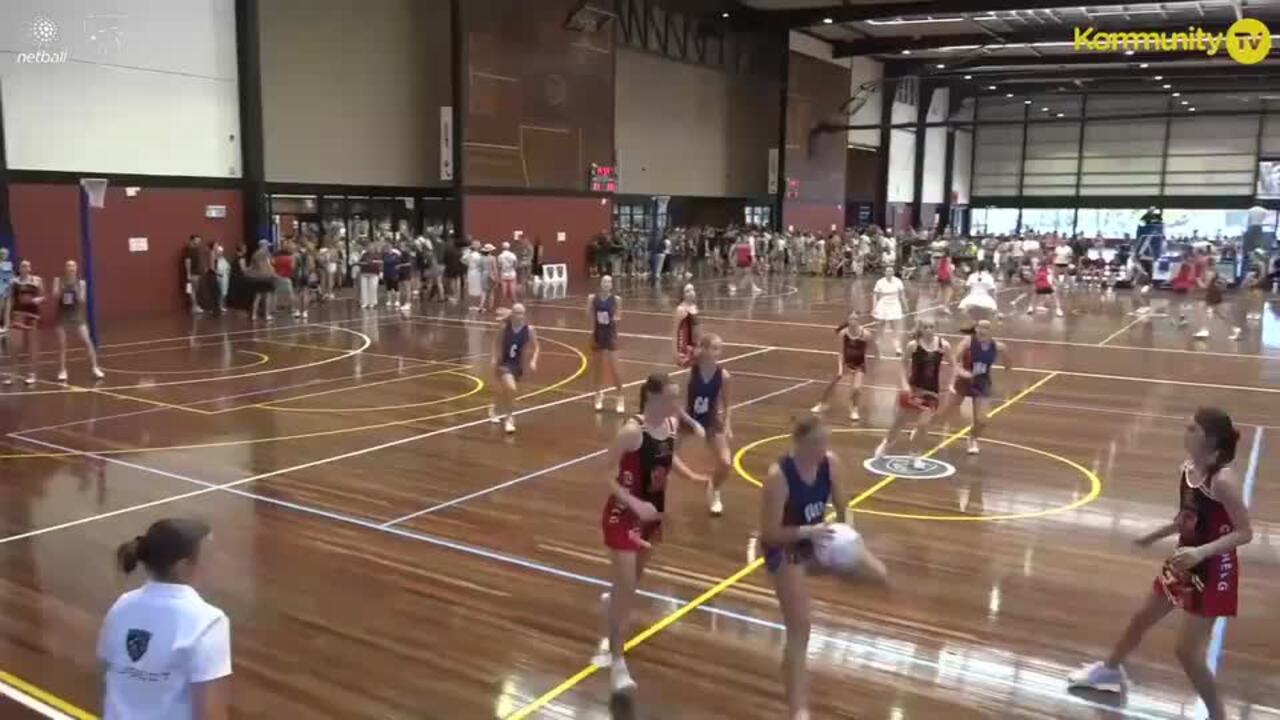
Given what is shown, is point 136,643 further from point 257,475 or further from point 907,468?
point 907,468

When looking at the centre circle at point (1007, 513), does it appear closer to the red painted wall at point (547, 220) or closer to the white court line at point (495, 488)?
the white court line at point (495, 488)

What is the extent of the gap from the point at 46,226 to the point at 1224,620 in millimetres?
22920

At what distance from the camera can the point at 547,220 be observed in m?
34.0

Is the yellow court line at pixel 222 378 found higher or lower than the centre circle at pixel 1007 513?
higher

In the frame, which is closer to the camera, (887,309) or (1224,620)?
(1224,620)

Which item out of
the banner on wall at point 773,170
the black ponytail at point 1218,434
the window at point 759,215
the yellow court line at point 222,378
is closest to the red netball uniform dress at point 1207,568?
the black ponytail at point 1218,434

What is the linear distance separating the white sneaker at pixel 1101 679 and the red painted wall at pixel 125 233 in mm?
21595

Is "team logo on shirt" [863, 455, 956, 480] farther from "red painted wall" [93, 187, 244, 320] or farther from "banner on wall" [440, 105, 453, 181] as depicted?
"banner on wall" [440, 105, 453, 181]

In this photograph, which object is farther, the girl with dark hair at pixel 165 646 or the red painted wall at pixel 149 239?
the red painted wall at pixel 149 239

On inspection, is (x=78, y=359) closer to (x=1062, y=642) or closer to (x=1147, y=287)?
(x=1062, y=642)

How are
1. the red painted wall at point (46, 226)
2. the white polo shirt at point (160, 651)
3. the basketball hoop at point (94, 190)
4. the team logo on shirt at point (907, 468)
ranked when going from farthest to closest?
1. the red painted wall at point (46, 226)
2. the basketball hoop at point (94, 190)
3. the team logo on shirt at point (907, 468)
4. the white polo shirt at point (160, 651)

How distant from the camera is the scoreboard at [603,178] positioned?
117 ft

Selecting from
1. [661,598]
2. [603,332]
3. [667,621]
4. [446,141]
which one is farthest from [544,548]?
[446,141]


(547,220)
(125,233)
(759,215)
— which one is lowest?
(125,233)
